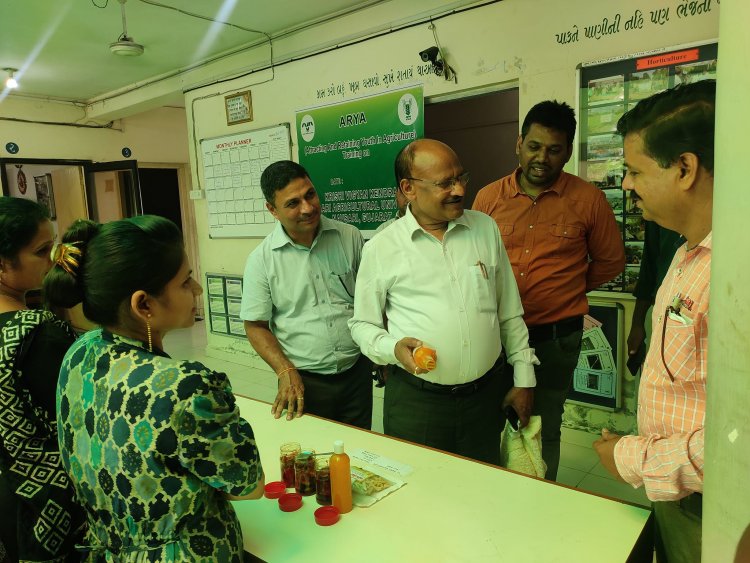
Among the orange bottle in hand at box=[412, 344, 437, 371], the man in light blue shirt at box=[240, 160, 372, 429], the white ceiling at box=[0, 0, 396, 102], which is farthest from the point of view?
the white ceiling at box=[0, 0, 396, 102]

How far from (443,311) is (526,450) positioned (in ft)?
1.72

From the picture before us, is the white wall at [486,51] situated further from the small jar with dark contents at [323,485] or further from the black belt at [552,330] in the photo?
the small jar with dark contents at [323,485]

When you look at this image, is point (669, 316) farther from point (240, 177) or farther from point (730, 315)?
point (240, 177)

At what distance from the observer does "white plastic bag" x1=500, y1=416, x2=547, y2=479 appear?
1.61m

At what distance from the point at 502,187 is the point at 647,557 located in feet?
5.13

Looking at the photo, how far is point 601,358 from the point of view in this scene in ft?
9.91

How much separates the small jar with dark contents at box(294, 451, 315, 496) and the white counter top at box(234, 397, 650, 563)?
0.03 meters

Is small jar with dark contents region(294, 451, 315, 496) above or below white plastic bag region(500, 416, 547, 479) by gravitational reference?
above

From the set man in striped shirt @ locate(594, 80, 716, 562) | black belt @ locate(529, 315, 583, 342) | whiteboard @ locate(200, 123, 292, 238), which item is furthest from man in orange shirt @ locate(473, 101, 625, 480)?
whiteboard @ locate(200, 123, 292, 238)

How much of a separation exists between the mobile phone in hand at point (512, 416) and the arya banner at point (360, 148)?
89.8 inches

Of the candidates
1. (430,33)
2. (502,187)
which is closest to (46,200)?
(430,33)

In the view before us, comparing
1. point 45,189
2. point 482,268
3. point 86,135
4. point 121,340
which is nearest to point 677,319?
point 482,268

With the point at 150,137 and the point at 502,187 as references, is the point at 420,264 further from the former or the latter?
the point at 150,137

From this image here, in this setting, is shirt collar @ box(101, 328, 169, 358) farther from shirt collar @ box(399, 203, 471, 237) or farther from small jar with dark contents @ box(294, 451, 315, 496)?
shirt collar @ box(399, 203, 471, 237)
